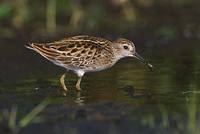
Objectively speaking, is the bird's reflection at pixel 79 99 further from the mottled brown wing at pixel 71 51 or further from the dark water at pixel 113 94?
the mottled brown wing at pixel 71 51

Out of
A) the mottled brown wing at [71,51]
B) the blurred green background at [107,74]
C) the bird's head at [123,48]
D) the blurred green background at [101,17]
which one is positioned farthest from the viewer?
the blurred green background at [101,17]

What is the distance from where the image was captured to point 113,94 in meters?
13.1

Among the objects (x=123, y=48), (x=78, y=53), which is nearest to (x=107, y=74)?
(x=123, y=48)

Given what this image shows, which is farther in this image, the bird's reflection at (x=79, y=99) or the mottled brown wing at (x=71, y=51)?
the mottled brown wing at (x=71, y=51)

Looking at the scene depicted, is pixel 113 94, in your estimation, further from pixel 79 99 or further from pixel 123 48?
pixel 123 48

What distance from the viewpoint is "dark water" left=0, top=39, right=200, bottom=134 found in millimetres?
10930

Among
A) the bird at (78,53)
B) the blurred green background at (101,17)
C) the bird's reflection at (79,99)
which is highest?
the blurred green background at (101,17)

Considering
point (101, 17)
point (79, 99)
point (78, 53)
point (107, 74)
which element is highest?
point (101, 17)

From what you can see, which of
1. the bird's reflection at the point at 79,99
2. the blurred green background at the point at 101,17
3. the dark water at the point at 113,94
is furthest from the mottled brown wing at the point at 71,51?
the blurred green background at the point at 101,17

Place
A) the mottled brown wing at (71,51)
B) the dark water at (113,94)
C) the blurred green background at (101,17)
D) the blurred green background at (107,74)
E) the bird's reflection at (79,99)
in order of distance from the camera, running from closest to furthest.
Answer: the dark water at (113,94) → the blurred green background at (107,74) → the bird's reflection at (79,99) → the mottled brown wing at (71,51) → the blurred green background at (101,17)

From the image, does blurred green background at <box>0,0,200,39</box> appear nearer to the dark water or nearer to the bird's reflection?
the dark water

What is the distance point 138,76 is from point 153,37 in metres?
4.47

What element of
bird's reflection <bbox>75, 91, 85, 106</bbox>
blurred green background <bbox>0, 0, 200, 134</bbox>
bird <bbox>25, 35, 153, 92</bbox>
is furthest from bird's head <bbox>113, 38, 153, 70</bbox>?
bird's reflection <bbox>75, 91, 85, 106</bbox>

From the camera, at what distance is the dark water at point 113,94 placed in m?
10.9
